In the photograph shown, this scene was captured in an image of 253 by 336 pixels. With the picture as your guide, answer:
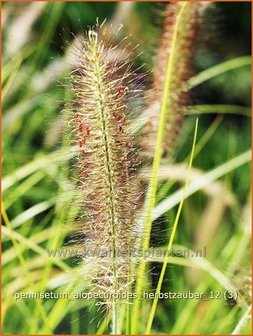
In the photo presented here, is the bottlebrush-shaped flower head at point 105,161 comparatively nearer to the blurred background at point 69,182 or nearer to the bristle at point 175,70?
the blurred background at point 69,182

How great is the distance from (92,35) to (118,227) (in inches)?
10.0

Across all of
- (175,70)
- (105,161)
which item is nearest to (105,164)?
(105,161)

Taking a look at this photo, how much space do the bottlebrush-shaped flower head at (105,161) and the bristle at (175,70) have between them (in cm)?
25

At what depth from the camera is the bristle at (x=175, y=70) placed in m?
1.19

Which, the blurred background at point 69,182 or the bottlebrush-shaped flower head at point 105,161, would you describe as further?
the blurred background at point 69,182

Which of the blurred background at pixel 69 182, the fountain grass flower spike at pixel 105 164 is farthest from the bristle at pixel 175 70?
the fountain grass flower spike at pixel 105 164

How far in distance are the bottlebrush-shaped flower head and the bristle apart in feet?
0.81

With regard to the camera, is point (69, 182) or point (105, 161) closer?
point (105, 161)

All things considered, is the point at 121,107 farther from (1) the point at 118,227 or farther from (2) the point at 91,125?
(1) the point at 118,227

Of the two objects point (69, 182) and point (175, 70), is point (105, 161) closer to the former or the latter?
point (69, 182)

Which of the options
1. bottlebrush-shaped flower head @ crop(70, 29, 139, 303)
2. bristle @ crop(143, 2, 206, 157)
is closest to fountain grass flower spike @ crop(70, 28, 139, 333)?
bottlebrush-shaped flower head @ crop(70, 29, 139, 303)

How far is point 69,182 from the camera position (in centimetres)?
104

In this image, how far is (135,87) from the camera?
3.11 feet

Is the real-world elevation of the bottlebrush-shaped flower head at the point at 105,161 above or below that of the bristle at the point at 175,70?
below
